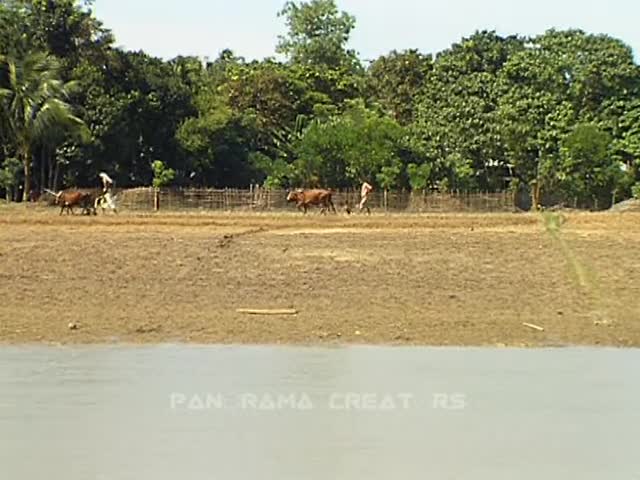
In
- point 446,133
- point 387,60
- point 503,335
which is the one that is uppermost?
point 387,60

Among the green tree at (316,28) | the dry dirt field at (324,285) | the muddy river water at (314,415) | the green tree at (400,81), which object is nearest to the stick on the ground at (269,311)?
→ the dry dirt field at (324,285)

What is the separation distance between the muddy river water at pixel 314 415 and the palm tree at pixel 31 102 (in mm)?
27676

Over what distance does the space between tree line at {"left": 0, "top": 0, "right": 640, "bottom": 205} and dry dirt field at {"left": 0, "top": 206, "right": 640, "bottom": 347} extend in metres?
20.3

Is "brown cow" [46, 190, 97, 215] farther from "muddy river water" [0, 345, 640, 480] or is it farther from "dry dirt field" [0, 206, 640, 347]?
"muddy river water" [0, 345, 640, 480]

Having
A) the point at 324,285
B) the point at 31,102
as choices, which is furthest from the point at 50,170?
the point at 324,285

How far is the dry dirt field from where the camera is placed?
568 inches

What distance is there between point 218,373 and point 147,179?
34689 millimetres

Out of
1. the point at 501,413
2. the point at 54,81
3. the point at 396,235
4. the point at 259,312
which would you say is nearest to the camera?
the point at 501,413

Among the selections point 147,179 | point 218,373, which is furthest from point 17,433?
point 147,179

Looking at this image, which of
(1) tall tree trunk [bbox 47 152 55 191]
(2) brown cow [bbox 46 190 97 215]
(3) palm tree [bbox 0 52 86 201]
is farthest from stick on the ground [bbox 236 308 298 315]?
(1) tall tree trunk [bbox 47 152 55 191]

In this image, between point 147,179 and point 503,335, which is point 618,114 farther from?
point 503,335

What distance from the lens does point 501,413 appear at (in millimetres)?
9352

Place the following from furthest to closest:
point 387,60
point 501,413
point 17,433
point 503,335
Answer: point 387,60, point 503,335, point 501,413, point 17,433

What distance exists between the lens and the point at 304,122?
166 feet
